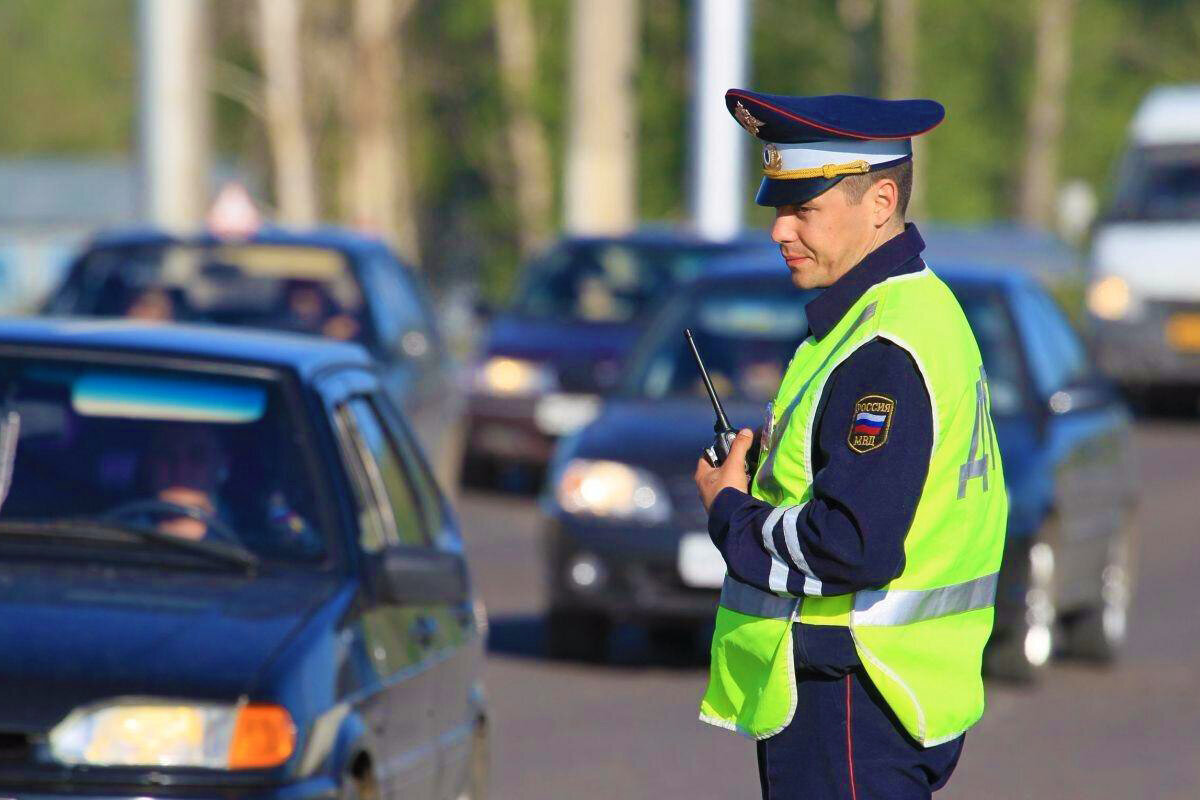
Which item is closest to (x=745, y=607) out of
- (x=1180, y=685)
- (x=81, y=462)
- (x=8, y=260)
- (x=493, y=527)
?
(x=81, y=462)

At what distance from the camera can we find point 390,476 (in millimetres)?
6668

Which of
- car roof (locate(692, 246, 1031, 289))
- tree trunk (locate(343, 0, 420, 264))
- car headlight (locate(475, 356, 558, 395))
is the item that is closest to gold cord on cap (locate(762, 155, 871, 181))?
car roof (locate(692, 246, 1031, 289))

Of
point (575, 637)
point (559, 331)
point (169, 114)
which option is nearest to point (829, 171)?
point (575, 637)

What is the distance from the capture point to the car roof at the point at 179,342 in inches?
249

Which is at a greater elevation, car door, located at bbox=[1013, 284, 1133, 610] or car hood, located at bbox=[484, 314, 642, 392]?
car door, located at bbox=[1013, 284, 1133, 610]

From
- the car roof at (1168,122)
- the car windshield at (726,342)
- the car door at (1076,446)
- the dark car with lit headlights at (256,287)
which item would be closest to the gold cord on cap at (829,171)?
the car door at (1076,446)

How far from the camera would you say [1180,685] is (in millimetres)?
11336

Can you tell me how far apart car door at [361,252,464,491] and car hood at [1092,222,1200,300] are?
39.0 ft

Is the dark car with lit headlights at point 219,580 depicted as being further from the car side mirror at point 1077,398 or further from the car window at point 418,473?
the car side mirror at point 1077,398

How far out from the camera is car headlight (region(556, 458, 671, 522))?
10828 millimetres

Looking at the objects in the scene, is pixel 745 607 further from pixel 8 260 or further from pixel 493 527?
pixel 8 260

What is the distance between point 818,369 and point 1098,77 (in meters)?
62.4

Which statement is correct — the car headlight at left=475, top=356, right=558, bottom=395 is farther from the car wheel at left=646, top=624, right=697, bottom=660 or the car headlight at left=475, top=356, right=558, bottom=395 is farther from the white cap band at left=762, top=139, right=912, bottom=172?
the white cap band at left=762, top=139, right=912, bottom=172

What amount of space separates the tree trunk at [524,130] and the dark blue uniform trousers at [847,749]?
52246 mm
